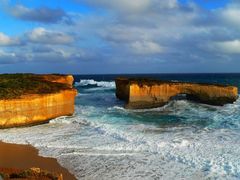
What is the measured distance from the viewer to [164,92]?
113 ft

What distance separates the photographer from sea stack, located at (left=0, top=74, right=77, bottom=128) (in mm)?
23781

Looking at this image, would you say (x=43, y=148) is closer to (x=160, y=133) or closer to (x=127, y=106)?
(x=160, y=133)

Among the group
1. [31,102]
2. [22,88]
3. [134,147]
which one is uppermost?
[22,88]

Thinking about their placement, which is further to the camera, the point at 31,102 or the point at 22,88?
the point at 22,88

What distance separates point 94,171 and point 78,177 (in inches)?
31.1

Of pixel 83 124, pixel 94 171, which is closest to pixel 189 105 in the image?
pixel 83 124

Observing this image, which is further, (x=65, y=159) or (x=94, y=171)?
(x=65, y=159)

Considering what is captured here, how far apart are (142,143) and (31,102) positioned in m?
8.67

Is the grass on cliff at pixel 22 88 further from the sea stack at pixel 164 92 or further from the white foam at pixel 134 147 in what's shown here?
A: the sea stack at pixel 164 92

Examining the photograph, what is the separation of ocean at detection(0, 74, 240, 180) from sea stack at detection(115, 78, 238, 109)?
9.49ft

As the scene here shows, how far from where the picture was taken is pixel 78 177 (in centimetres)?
1427

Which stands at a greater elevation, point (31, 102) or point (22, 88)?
point (22, 88)

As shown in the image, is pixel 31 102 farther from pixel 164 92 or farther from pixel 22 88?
pixel 164 92

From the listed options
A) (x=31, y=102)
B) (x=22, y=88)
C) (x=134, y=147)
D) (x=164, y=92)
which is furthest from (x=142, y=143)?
(x=164, y=92)
